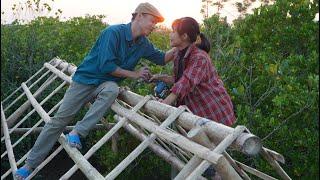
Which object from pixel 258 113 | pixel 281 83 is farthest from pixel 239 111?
pixel 281 83

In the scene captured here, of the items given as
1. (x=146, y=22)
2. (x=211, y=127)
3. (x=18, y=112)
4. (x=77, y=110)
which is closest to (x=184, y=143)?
(x=211, y=127)

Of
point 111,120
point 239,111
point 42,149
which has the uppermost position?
point 239,111

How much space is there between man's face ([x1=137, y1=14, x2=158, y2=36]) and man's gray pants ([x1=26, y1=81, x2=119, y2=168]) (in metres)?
0.55

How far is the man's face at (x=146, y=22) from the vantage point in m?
4.41

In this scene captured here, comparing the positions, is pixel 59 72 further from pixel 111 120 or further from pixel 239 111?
pixel 239 111

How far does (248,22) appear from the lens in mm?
5703

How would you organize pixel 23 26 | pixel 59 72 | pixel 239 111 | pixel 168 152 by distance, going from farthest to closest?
pixel 23 26, pixel 59 72, pixel 168 152, pixel 239 111

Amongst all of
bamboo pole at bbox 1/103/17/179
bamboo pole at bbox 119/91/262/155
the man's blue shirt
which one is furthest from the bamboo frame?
bamboo pole at bbox 1/103/17/179

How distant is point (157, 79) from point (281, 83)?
3.66ft

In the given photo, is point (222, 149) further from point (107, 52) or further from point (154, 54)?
point (154, 54)

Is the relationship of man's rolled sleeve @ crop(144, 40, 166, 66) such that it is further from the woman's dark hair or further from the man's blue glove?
the woman's dark hair

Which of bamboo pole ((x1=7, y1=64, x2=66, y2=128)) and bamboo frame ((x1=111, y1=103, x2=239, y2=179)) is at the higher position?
bamboo frame ((x1=111, y1=103, x2=239, y2=179))

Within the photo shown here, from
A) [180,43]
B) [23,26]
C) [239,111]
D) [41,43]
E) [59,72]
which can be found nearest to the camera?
[180,43]

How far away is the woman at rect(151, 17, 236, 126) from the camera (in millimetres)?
Answer: 3957
